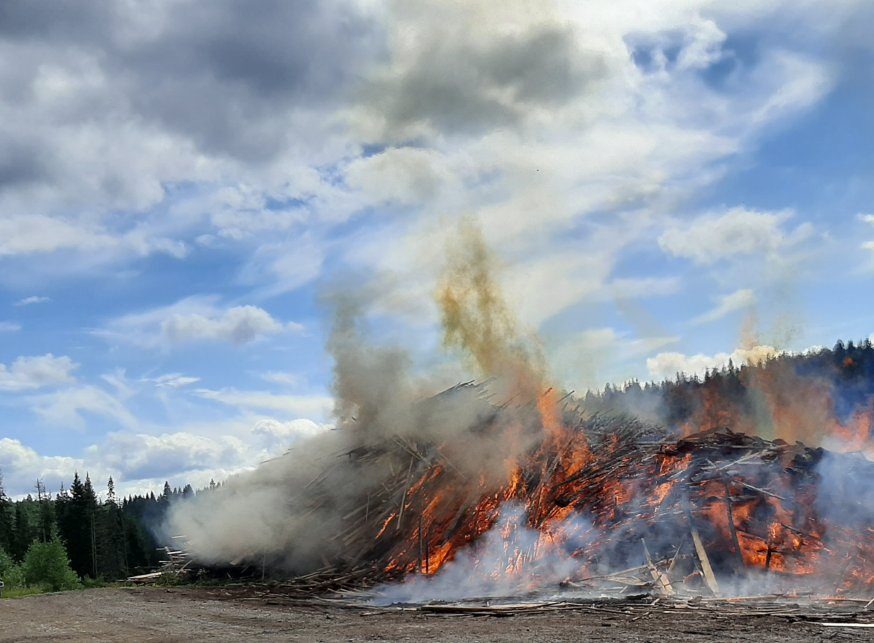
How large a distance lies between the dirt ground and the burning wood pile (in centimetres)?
280

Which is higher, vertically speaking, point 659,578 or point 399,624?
point 399,624

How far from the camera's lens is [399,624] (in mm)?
13477

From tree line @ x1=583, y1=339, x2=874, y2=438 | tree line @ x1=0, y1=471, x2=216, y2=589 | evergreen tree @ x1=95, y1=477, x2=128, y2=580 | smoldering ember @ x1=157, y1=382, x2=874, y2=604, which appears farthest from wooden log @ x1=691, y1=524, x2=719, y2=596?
evergreen tree @ x1=95, y1=477, x2=128, y2=580

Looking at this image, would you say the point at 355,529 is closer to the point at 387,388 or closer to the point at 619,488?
the point at 387,388

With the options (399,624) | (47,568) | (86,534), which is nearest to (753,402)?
(399,624)

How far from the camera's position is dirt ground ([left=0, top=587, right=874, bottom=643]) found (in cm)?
1102

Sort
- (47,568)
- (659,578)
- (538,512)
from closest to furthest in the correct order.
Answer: (659,578) → (538,512) → (47,568)

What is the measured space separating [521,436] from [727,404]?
14.5 meters

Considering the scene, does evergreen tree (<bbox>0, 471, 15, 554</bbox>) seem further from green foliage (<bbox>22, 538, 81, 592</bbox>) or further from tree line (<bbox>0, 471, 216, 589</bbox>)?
green foliage (<bbox>22, 538, 81, 592</bbox>)

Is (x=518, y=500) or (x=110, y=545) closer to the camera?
(x=518, y=500)

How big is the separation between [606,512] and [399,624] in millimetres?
8034

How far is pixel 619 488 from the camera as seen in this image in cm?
2044

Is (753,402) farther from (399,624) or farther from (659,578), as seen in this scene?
(399,624)

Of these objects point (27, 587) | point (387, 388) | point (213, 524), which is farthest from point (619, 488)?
point (27, 587)
